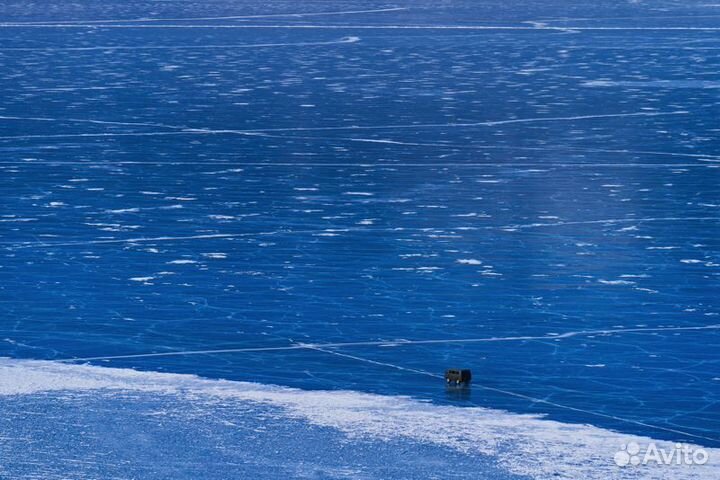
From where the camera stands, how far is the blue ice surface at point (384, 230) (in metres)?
6.12

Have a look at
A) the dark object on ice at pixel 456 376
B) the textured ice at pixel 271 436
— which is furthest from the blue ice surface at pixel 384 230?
the textured ice at pixel 271 436

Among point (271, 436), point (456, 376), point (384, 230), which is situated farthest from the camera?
point (384, 230)

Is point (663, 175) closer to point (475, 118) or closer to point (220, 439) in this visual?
point (475, 118)

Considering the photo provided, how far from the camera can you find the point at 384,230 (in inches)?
355

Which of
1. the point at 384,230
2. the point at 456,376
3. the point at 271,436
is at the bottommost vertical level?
the point at 384,230

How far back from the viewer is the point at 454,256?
827cm

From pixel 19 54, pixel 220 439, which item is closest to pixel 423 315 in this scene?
pixel 220 439

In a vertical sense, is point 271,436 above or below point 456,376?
above

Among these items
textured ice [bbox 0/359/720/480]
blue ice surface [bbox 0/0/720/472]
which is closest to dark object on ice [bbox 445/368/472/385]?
blue ice surface [bbox 0/0/720/472]

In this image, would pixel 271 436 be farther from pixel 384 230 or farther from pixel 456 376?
pixel 384 230

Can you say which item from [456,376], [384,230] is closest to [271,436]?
[456,376]

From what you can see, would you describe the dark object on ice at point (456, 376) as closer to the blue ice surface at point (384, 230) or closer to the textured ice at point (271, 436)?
the blue ice surface at point (384, 230)

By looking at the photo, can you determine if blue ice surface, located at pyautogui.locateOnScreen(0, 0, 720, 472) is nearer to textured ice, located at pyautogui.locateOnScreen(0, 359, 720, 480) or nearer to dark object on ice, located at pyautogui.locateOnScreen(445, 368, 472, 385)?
dark object on ice, located at pyautogui.locateOnScreen(445, 368, 472, 385)

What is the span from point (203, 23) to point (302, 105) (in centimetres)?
1501
